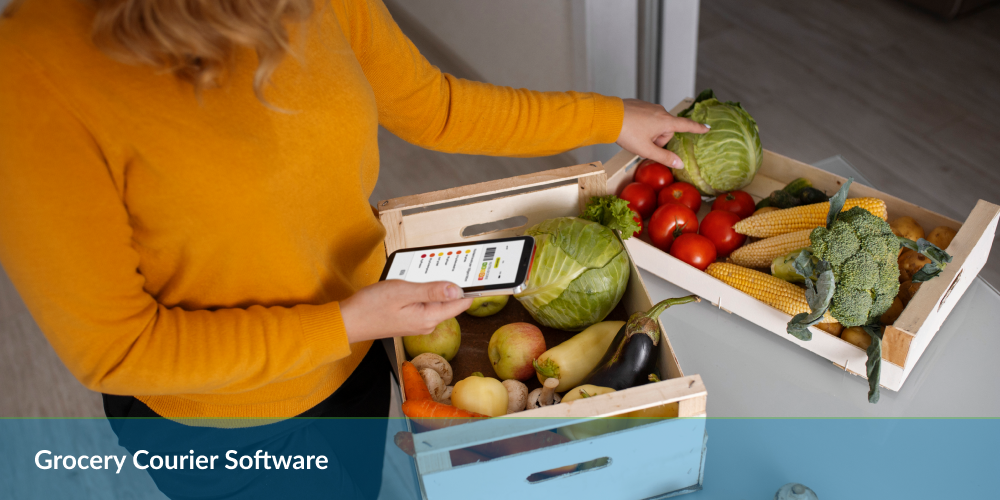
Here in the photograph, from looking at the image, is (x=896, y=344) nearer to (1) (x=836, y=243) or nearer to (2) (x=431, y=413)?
(1) (x=836, y=243)

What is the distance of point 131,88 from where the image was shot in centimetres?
63

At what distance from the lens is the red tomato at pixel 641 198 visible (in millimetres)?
1258

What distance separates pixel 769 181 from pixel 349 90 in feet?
2.92

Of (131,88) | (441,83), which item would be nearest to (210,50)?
(131,88)

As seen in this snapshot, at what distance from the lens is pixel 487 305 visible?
102 centimetres

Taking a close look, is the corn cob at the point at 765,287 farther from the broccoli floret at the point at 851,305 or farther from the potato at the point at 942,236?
the potato at the point at 942,236

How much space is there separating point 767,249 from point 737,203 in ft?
0.55

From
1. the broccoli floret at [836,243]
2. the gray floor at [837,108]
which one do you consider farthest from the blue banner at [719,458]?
the gray floor at [837,108]

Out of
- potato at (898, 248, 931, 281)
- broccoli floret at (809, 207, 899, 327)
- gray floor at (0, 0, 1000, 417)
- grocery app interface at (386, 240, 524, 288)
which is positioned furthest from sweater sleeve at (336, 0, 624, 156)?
gray floor at (0, 0, 1000, 417)

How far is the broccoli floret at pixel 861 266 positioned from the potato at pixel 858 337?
0.06ft

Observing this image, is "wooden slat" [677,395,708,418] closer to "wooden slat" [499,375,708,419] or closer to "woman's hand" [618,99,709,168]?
"wooden slat" [499,375,708,419]

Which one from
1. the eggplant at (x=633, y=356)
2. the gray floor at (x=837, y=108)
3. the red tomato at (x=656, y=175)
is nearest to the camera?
the eggplant at (x=633, y=356)

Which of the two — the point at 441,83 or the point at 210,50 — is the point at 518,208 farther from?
the point at 210,50

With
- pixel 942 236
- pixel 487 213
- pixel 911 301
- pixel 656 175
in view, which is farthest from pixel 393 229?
pixel 942 236
